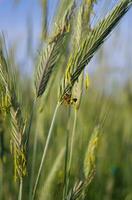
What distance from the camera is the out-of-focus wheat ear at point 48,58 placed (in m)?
1.02

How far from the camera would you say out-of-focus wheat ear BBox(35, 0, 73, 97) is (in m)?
1.02

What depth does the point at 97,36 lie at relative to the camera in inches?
38.9

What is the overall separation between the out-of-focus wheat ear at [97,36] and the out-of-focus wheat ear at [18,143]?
116 mm

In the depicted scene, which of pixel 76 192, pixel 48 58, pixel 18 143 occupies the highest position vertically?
pixel 48 58

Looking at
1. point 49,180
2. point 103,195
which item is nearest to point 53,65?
point 49,180

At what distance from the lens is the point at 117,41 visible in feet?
8.71

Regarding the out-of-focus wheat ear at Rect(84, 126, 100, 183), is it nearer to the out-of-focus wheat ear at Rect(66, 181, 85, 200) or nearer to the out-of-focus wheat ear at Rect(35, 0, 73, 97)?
the out-of-focus wheat ear at Rect(66, 181, 85, 200)

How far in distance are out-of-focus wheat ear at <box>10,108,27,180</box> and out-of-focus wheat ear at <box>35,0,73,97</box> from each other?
67mm

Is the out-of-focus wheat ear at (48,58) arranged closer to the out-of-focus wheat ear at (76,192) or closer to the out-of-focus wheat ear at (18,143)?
the out-of-focus wheat ear at (18,143)

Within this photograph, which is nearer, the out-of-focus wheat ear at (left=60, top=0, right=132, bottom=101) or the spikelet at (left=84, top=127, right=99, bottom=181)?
the out-of-focus wheat ear at (left=60, top=0, right=132, bottom=101)

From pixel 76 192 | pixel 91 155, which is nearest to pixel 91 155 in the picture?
pixel 91 155

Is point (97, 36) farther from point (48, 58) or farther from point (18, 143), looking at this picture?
point (18, 143)

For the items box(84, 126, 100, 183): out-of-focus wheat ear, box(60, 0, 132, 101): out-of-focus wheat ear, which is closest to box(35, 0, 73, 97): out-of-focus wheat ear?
box(60, 0, 132, 101): out-of-focus wheat ear

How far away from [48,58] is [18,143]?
18 centimetres
